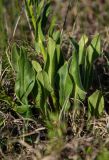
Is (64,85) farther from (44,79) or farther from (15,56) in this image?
(15,56)

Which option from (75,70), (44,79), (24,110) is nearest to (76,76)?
(75,70)

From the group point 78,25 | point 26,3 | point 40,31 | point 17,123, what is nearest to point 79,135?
point 17,123

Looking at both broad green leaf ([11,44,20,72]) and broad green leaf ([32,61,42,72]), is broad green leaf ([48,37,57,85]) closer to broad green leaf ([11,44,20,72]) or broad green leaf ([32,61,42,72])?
broad green leaf ([32,61,42,72])

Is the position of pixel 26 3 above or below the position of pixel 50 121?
above

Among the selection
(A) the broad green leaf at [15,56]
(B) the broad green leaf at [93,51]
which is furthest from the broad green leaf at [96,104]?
(A) the broad green leaf at [15,56]

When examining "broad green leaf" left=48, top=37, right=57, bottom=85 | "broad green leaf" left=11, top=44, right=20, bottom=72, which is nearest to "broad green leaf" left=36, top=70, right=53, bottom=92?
"broad green leaf" left=48, top=37, right=57, bottom=85

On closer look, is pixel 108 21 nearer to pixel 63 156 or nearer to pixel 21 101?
pixel 21 101
